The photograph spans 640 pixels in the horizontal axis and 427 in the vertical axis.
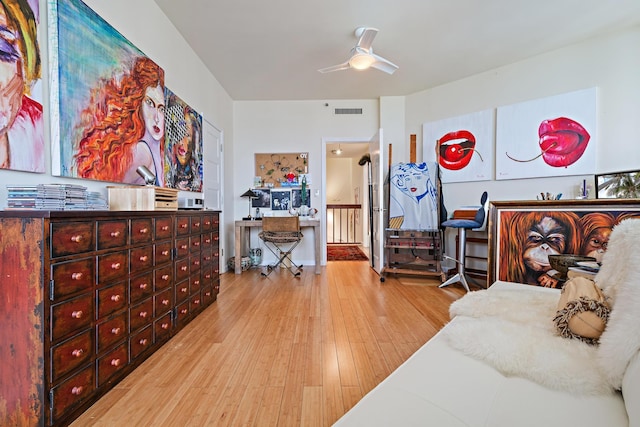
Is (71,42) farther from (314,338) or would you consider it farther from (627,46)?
(627,46)

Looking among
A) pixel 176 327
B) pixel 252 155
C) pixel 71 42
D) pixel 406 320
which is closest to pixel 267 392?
pixel 176 327

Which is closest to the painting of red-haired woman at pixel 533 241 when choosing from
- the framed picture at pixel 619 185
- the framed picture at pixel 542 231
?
the framed picture at pixel 542 231

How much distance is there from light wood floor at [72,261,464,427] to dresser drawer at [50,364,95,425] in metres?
0.10

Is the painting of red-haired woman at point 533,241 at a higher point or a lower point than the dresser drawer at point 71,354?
higher

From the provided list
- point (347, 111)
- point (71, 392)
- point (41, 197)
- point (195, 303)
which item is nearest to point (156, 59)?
point (41, 197)

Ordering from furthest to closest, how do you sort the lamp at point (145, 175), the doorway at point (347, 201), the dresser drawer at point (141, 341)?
1. the doorway at point (347, 201)
2. the lamp at point (145, 175)
3. the dresser drawer at point (141, 341)

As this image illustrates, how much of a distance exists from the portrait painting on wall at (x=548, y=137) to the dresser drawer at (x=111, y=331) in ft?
14.1

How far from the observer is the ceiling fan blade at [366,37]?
2399 mm

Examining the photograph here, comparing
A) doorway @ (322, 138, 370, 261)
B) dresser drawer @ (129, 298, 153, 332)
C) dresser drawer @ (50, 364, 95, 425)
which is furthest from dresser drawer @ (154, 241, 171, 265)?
doorway @ (322, 138, 370, 261)

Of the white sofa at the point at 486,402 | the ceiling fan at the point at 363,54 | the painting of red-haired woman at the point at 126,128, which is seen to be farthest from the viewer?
the ceiling fan at the point at 363,54

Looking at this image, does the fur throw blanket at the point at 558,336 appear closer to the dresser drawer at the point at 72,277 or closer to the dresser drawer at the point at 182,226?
the dresser drawer at the point at 72,277

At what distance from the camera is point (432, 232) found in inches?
143

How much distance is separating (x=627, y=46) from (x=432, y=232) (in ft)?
9.12

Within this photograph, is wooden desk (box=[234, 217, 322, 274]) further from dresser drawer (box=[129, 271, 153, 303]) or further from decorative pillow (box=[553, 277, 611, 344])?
decorative pillow (box=[553, 277, 611, 344])
